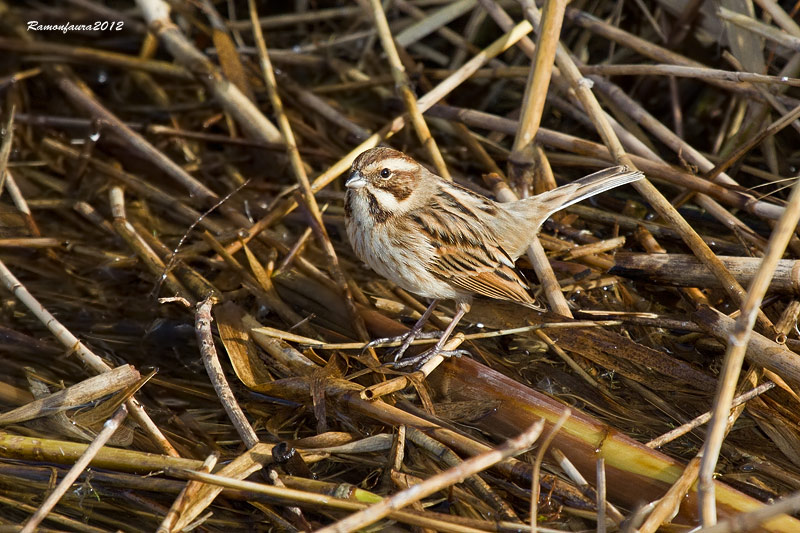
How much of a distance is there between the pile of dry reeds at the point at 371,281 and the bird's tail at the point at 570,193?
0.83 feet

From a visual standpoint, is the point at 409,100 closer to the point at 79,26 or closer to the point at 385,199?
the point at 385,199

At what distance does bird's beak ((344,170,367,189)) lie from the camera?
436cm

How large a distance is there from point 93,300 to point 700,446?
3.71 metres

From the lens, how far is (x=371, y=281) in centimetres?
515

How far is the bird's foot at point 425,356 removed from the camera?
14.1ft

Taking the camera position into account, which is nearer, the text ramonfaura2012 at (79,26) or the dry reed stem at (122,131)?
the dry reed stem at (122,131)

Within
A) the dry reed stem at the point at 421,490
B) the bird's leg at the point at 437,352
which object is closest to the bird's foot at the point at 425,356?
the bird's leg at the point at 437,352

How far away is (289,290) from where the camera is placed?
492cm

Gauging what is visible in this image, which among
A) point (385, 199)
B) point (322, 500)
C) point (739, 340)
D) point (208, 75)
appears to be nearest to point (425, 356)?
point (385, 199)

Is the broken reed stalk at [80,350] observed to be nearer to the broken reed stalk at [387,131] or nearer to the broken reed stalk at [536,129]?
the broken reed stalk at [387,131]

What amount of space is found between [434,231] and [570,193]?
90cm

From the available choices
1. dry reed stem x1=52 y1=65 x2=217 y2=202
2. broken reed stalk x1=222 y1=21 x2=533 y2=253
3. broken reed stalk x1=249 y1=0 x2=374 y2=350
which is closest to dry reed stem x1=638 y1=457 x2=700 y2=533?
broken reed stalk x1=249 y1=0 x2=374 y2=350

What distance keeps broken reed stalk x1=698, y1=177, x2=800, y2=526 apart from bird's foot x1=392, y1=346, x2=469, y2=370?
1644 mm

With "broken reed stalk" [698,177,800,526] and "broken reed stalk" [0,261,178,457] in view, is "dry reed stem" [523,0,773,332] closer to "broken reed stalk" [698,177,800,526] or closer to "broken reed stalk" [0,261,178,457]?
A: "broken reed stalk" [698,177,800,526]
